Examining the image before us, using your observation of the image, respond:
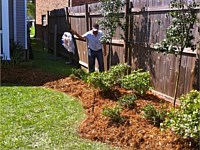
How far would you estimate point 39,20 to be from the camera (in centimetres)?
2641

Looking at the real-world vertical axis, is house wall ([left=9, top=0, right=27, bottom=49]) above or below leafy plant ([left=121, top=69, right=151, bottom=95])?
above

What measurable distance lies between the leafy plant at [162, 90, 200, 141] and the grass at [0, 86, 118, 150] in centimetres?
102

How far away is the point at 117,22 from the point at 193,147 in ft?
15.6

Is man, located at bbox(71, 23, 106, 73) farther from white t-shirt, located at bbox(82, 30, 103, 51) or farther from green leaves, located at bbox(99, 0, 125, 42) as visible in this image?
green leaves, located at bbox(99, 0, 125, 42)

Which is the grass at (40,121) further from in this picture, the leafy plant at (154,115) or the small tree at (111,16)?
the small tree at (111,16)

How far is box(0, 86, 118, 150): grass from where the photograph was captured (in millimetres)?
→ 4695

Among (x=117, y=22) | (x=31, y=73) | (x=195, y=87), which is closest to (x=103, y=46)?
(x=117, y=22)

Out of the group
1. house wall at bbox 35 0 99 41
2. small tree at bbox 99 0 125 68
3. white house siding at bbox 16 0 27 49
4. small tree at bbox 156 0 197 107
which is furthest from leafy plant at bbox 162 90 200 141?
house wall at bbox 35 0 99 41

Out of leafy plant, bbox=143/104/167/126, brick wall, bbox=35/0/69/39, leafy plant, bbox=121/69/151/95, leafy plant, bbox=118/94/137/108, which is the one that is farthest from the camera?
brick wall, bbox=35/0/69/39

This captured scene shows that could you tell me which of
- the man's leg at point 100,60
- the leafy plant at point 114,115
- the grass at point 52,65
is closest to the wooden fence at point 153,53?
the man's leg at point 100,60

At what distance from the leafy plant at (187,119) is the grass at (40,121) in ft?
3.33

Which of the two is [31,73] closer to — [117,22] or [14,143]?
[117,22]

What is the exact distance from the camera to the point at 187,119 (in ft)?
13.7

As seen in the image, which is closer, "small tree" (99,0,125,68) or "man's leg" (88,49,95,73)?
"small tree" (99,0,125,68)
